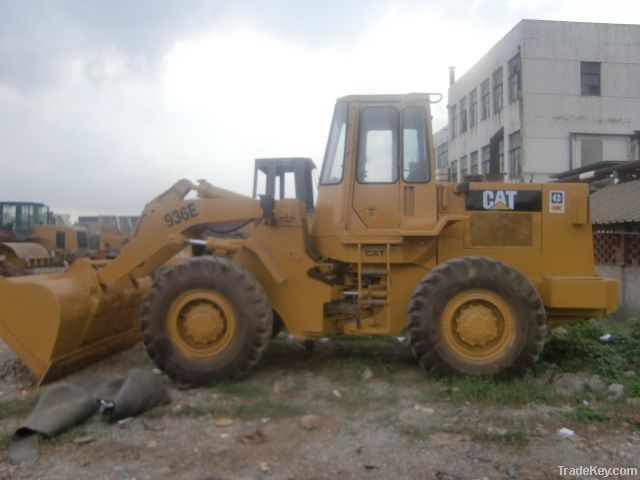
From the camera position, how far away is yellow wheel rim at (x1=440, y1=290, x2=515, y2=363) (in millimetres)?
6129

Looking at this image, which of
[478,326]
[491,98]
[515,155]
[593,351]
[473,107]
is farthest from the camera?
[473,107]

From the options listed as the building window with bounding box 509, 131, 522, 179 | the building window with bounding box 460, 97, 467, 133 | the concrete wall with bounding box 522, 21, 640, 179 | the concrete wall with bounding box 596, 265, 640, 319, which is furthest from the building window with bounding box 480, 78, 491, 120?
the concrete wall with bounding box 596, 265, 640, 319

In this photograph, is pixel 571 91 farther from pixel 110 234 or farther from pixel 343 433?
pixel 343 433

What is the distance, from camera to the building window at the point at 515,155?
103ft

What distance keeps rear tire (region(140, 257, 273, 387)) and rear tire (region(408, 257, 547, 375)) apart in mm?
1570

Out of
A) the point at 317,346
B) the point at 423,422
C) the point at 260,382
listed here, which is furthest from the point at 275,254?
the point at 423,422

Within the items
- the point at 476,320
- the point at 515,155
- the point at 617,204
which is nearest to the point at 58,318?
the point at 476,320

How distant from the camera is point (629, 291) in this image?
36.2 feet

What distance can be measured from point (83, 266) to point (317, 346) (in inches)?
121

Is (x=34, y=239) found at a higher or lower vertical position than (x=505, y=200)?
lower

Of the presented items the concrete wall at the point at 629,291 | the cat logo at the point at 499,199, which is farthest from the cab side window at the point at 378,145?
the concrete wall at the point at 629,291

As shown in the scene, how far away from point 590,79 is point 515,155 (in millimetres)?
5205

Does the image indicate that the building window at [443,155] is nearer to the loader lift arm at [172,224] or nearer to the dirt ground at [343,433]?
the loader lift arm at [172,224]

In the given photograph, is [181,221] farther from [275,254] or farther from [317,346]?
[317,346]
